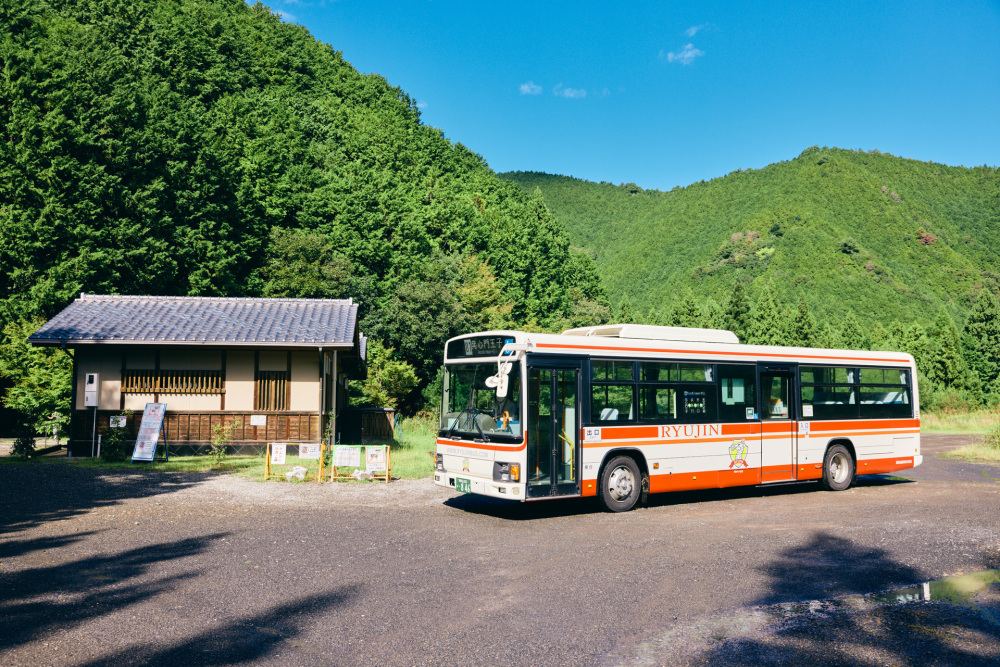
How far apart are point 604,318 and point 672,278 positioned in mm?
33880

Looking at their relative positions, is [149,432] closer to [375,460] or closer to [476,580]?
[375,460]

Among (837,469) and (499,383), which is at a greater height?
(499,383)

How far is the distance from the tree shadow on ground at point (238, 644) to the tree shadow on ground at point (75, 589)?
3.27 ft

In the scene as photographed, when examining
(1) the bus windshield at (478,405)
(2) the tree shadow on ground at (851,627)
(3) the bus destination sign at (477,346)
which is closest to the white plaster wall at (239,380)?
(3) the bus destination sign at (477,346)

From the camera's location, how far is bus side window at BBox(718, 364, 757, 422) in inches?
509

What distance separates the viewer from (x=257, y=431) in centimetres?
1980

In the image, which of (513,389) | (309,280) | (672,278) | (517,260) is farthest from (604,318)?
(513,389)

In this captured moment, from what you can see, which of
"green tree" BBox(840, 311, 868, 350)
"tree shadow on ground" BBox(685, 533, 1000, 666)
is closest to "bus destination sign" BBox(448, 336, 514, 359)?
"tree shadow on ground" BBox(685, 533, 1000, 666)

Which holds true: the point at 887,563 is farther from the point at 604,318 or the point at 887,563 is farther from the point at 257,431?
the point at 604,318

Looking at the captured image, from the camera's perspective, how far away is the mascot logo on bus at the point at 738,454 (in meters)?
13.0

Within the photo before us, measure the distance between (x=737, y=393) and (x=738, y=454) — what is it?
1.13 m

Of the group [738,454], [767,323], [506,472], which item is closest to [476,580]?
[506,472]

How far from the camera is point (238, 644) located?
5.16 metres

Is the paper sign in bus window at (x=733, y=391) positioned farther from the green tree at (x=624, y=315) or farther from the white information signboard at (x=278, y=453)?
the green tree at (x=624, y=315)
